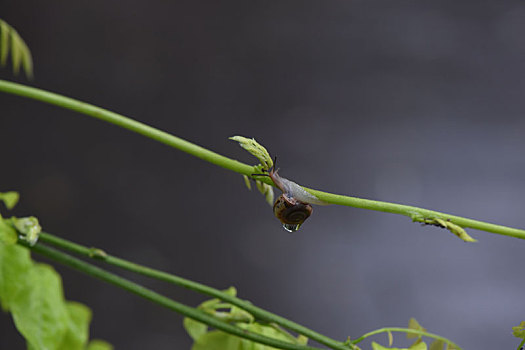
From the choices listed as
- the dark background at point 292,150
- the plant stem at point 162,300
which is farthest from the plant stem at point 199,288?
the dark background at point 292,150

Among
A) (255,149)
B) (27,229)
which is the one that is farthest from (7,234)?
(255,149)

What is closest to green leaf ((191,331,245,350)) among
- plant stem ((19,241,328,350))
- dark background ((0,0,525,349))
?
plant stem ((19,241,328,350))

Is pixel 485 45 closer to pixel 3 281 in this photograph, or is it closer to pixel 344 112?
pixel 344 112

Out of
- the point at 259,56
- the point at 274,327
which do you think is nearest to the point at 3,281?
the point at 274,327

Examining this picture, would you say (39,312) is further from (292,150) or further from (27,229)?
(292,150)

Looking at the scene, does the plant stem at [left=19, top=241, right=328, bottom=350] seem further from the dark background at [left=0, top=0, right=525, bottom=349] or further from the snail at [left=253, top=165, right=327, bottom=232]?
the dark background at [left=0, top=0, right=525, bottom=349]
